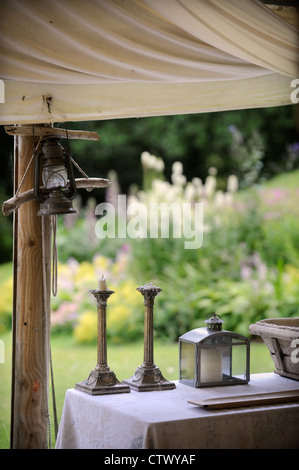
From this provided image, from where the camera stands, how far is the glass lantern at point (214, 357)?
2222mm

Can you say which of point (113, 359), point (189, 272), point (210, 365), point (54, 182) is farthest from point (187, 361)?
point (189, 272)

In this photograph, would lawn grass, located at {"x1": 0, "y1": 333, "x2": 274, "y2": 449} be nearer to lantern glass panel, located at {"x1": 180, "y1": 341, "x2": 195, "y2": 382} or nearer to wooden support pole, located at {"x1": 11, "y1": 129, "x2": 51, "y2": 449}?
wooden support pole, located at {"x1": 11, "y1": 129, "x2": 51, "y2": 449}

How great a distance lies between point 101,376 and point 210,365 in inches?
15.2

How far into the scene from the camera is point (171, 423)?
1.84 meters

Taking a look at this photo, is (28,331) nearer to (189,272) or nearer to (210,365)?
(210,365)

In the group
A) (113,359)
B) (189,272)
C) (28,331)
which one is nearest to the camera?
(28,331)

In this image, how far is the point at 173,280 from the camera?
5.20 meters

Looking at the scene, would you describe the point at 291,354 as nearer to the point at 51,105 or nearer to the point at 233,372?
the point at 233,372

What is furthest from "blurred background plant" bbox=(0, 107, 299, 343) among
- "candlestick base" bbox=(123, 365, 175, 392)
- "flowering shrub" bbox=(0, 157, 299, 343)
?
"candlestick base" bbox=(123, 365, 175, 392)

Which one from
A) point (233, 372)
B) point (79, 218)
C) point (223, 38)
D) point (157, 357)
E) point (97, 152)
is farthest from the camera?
point (97, 152)

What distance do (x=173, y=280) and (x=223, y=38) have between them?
127 inches

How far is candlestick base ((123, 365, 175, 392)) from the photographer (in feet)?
7.20

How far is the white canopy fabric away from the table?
3.38ft
